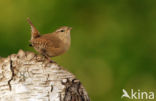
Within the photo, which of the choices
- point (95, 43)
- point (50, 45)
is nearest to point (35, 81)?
point (50, 45)

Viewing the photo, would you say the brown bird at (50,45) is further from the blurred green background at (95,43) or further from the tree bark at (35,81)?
the blurred green background at (95,43)

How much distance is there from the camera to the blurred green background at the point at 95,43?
6.95 m

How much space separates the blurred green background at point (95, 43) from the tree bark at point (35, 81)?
2.78 metres

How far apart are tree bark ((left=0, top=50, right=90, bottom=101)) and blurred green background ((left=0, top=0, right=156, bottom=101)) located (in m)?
2.78

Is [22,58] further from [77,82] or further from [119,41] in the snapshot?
[119,41]

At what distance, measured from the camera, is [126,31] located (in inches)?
291

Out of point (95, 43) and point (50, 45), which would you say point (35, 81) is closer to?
point (50, 45)

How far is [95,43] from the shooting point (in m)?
Answer: 7.10

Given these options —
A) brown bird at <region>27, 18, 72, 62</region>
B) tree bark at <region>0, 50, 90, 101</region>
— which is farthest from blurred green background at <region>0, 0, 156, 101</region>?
tree bark at <region>0, 50, 90, 101</region>

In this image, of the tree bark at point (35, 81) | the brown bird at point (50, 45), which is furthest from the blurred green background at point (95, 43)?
the tree bark at point (35, 81)

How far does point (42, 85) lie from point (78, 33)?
11.3ft

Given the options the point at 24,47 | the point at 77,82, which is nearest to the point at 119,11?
the point at 24,47

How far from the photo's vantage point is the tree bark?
3.83m

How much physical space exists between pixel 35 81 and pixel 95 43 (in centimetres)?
331
